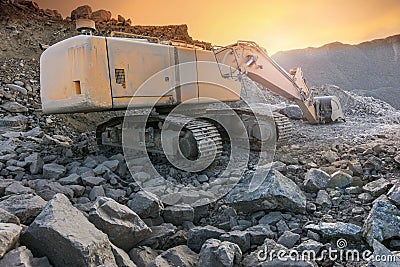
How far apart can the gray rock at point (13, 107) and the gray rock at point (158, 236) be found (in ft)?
23.4

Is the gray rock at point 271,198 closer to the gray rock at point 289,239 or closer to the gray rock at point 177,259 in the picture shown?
the gray rock at point 289,239

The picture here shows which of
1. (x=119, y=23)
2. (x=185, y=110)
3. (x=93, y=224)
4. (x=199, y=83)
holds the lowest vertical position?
(x=93, y=224)

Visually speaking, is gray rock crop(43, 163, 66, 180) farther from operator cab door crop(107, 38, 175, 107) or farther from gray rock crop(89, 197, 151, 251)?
gray rock crop(89, 197, 151, 251)

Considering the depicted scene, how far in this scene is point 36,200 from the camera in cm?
271

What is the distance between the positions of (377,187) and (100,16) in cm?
1616

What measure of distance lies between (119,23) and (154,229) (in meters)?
15.9

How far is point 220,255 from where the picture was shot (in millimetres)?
2209

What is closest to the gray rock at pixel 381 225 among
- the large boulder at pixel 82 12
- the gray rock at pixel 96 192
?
the gray rock at pixel 96 192

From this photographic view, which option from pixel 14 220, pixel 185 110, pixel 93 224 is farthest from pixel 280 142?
pixel 14 220

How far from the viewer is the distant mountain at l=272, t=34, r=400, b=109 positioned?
1005 inches

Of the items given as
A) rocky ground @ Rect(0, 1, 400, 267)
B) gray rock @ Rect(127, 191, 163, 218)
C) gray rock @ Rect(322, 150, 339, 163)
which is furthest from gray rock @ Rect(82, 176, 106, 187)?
gray rock @ Rect(322, 150, 339, 163)

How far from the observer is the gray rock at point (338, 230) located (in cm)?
255

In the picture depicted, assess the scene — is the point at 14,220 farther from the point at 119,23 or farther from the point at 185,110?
the point at 119,23

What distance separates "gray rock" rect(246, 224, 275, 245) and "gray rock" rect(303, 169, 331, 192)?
1.12 metres
